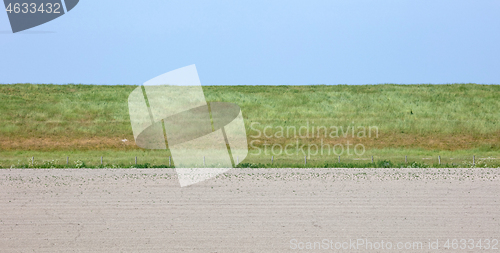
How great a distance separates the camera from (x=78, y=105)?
2228 inches

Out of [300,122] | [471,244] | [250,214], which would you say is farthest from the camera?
[300,122]

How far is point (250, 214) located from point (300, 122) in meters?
37.5

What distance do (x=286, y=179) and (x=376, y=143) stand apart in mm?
24613

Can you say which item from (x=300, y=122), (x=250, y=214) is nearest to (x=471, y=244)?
(x=250, y=214)

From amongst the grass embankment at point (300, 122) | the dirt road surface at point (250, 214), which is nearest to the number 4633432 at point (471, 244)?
the dirt road surface at point (250, 214)

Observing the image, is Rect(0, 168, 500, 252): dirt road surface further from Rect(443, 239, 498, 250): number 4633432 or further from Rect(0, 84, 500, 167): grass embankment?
Rect(0, 84, 500, 167): grass embankment

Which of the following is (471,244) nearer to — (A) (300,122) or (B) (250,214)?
(B) (250,214)

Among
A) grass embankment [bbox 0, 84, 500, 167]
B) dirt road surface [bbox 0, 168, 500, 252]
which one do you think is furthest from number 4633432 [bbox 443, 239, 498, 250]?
grass embankment [bbox 0, 84, 500, 167]

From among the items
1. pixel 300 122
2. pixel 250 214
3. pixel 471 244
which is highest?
pixel 471 244

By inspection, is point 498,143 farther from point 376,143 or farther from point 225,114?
point 225,114

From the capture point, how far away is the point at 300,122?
51781mm

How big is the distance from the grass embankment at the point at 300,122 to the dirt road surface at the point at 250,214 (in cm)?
1320

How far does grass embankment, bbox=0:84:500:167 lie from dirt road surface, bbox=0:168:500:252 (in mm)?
13203

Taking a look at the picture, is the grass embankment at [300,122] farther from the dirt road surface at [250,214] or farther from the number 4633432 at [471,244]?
the number 4633432 at [471,244]
